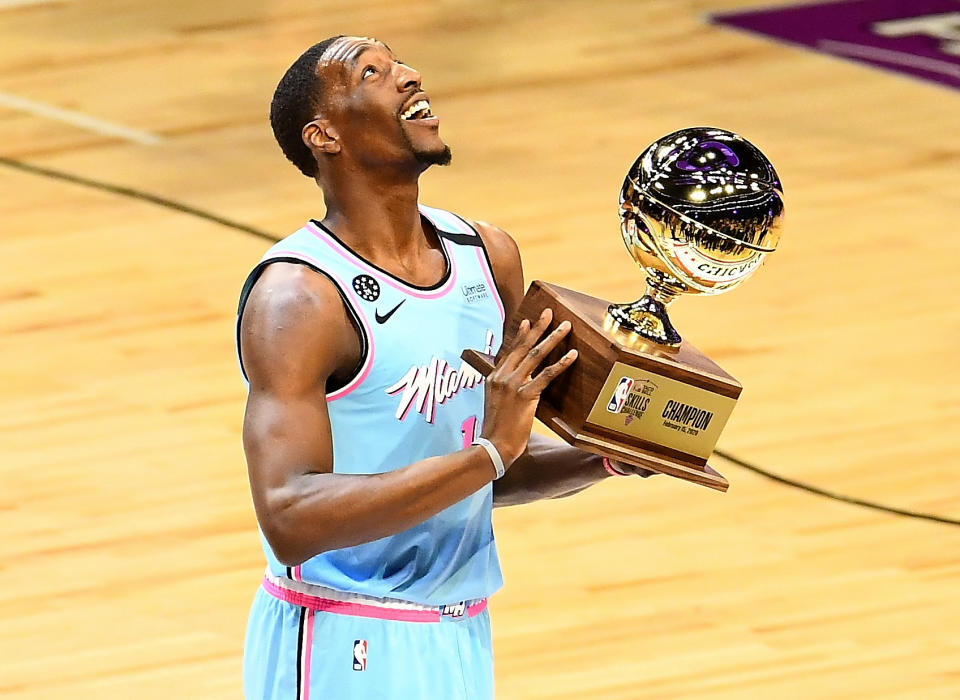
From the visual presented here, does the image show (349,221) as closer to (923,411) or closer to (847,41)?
(923,411)

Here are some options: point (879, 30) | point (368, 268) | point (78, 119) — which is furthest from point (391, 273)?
point (879, 30)

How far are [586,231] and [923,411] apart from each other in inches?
73.0

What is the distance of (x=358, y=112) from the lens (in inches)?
110

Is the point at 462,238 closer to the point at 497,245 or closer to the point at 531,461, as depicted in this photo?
the point at 497,245

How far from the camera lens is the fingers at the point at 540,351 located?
2617mm

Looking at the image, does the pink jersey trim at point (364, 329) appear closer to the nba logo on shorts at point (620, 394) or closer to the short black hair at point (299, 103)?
the short black hair at point (299, 103)

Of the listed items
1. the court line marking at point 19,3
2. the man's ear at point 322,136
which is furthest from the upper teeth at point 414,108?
the court line marking at point 19,3

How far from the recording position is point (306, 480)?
2609 mm

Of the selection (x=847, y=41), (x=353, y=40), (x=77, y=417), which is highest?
(x=353, y=40)

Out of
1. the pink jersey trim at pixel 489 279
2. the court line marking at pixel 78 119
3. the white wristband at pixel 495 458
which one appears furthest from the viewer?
the court line marking at pixel 78 119

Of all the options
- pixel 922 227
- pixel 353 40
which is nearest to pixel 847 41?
pixel 922 227

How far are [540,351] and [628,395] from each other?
0.58 ft

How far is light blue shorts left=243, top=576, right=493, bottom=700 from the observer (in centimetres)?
288

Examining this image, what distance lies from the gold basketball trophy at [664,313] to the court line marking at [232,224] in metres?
2.56
